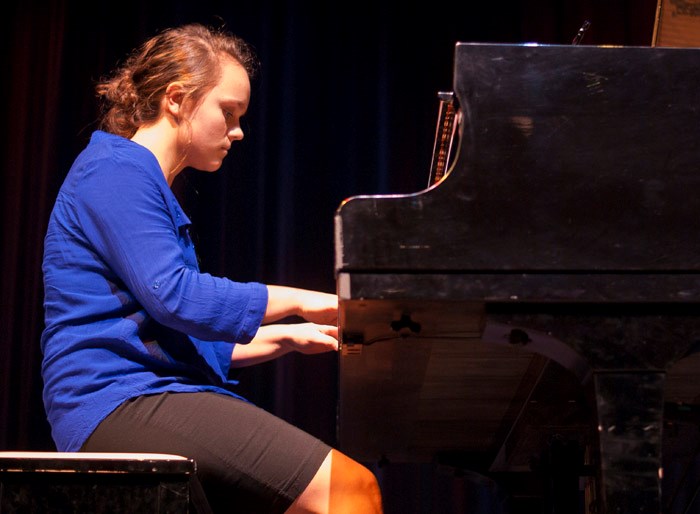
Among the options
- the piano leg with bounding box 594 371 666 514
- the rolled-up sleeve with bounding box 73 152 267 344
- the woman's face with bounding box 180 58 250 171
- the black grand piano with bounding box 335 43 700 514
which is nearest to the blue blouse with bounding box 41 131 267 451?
the rolled-up sleeve with bounding box 73 152 267 344

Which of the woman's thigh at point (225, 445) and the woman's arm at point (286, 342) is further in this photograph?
the woman's arm at point (286, 342)

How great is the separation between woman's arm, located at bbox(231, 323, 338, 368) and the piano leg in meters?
0.62

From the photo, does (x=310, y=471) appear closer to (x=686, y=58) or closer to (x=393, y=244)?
(x=393, y=244)

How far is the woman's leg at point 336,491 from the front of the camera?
1403 mm

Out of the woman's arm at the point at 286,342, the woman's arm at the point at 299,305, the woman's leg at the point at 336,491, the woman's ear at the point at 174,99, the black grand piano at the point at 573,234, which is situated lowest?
the woman's leg at the point at 336,491

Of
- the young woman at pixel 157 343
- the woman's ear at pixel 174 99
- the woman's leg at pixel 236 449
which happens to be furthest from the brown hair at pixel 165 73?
the woman's leg at pixel 236 449

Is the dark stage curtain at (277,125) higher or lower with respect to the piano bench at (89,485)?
higher

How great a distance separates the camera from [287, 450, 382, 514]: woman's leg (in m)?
1.40

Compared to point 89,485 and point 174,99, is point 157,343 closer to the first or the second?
point 89,485

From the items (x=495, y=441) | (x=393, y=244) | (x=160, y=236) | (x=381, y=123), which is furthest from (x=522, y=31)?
(x=393, y=244)

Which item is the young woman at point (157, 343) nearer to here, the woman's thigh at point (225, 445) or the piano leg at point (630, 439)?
the woman's thigh at point (225, 445)

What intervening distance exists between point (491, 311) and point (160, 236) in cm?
63

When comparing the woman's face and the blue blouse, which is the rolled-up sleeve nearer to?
the blue blouse

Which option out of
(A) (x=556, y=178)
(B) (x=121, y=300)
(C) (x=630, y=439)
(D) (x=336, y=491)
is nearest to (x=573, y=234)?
(A) (x=556, y=178)
